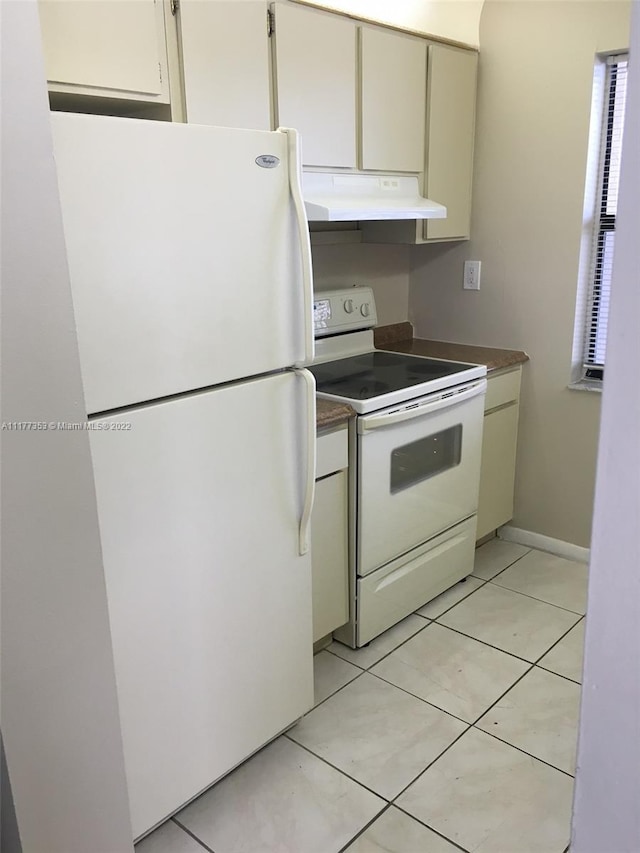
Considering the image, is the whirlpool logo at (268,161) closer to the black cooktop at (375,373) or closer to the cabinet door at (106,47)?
the cabinet door at (106,47)

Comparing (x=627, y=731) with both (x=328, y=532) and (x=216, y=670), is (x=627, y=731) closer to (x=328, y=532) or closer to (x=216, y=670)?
(x=216, y=670)

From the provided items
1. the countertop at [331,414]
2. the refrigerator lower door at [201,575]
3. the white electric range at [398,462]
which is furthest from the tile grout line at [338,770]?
the countertop at [331,414]

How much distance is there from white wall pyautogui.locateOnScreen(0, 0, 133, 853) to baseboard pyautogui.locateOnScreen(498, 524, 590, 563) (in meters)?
2.38

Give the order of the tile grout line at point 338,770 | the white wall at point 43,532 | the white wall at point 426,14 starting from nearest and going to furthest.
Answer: the white wall at point 43,532, the tile grout line at point 338,770, the white wall at point 426,14

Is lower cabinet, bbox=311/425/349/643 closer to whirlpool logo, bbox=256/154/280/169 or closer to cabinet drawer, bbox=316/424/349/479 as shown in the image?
cabinet drawer, bbox=316/424/349/479

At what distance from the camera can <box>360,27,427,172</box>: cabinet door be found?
2.49m

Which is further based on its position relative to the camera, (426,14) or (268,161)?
(426,14)

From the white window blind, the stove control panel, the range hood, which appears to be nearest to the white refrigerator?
the range hood

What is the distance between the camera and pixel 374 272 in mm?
3178

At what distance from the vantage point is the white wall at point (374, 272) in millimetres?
2932

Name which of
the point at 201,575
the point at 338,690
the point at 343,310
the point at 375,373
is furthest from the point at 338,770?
the point at 343,310

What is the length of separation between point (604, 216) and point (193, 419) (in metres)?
2.12

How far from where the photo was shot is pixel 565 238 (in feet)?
9.33

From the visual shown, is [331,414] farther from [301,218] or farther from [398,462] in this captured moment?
[301,218]
